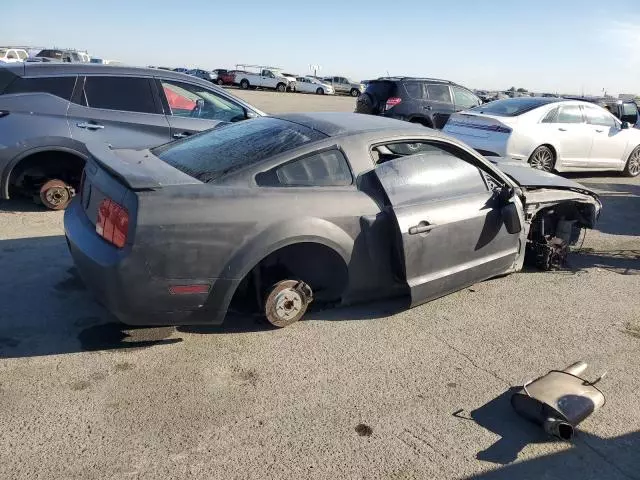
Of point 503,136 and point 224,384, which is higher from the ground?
point 503,136

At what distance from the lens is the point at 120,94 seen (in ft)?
20.4

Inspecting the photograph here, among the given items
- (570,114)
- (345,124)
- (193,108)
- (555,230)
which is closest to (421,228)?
(345,124)

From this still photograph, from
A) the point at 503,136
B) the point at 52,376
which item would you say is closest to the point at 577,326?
the point at 52,376

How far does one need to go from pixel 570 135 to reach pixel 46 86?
8283 millimetres

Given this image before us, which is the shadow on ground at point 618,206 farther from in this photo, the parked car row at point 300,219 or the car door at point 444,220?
the car door at point 444,220

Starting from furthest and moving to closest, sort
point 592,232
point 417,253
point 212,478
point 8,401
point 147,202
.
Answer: point 592,232
point 417,253
point 147,202
point 8,401
point 212,478

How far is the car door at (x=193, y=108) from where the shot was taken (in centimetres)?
639

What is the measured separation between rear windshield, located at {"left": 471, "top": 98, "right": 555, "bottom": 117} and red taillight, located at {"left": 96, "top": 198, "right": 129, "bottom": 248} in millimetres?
7658

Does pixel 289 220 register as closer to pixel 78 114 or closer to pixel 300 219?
pixel 300 219

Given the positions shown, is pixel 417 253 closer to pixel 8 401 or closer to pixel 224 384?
pixel 224 384

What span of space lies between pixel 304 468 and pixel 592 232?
5689 mm

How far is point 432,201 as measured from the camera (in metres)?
4.05

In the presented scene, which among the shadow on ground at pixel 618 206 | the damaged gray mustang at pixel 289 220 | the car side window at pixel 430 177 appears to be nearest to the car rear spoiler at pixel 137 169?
A: the damaged gray mustang at pixel 289 220

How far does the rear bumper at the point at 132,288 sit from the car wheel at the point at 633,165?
402 inches
